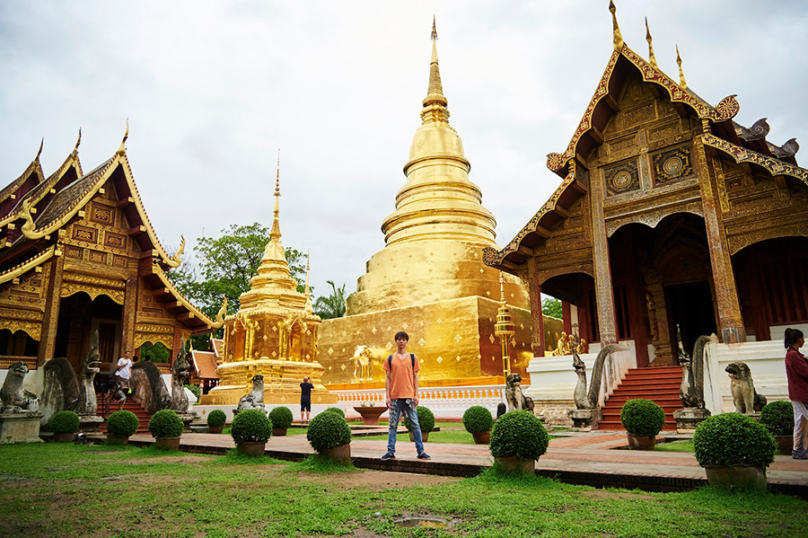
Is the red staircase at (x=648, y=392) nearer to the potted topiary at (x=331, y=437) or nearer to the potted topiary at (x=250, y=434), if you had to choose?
the potted topiary at (x=331, y=437)

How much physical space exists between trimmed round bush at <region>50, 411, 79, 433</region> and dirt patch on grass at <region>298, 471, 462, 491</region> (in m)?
7.47

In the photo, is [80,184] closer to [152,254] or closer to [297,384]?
[152,254]

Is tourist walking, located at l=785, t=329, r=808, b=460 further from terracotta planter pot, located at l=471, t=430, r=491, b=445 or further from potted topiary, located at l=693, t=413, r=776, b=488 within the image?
terracotta planter pot, located at l=471, t=430, r=491, b=445

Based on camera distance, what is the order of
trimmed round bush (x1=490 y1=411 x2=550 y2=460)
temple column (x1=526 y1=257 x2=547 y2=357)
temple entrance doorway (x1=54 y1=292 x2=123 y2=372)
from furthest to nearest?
temple entrance doorway (x1=54 y1=292 x2=123 y2=372) → temple column (x1=526 y1=257 x2=547 y2=357) → trimmed round bush (x1=490 y1=411 x2=550 y2=460)

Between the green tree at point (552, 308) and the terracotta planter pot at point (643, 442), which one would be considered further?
the green tree at point (552, 308)

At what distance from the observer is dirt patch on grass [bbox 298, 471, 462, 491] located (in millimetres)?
5297

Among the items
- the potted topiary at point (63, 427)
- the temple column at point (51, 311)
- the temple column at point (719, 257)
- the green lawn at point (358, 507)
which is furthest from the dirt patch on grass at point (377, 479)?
the temple column at point (51, 311)

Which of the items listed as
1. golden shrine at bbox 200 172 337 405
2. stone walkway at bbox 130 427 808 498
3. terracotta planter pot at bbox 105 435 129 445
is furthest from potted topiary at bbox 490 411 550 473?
golden shrine at bbox 200 172 337 405

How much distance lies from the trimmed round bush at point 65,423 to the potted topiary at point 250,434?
18.2 ft

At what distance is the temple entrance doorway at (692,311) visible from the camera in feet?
53.1

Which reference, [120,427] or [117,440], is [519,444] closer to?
[120,427]

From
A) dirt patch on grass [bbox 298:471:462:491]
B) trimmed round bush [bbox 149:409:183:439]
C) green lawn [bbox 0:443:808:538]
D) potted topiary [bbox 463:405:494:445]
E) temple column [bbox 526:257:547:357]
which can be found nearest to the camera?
green lawn [bbox 0:443:808:538]

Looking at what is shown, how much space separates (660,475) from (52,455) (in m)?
8.14

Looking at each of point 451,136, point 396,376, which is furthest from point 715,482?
point 451,136
